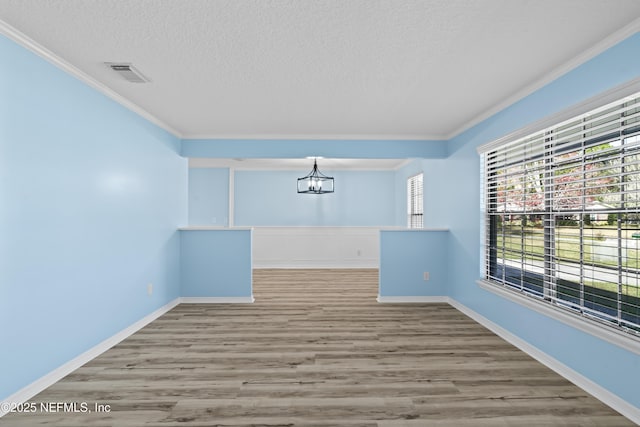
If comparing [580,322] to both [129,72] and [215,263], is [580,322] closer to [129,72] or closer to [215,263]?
[129,72]

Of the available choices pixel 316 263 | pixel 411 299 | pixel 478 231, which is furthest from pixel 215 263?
pixel 478 231

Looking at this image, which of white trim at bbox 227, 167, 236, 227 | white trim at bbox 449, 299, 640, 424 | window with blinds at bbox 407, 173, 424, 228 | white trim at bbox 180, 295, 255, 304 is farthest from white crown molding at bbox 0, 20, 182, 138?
window with blinds at bbox 407, 173, 424, 228

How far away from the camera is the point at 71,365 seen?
2.59 metres

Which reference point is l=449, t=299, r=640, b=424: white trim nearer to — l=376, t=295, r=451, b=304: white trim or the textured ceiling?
l=376, t=295, r=451, b=304: white trim

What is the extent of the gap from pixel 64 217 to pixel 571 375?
397 centimetres

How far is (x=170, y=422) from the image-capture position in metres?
1.98

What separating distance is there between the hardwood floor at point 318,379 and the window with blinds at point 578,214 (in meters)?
0.66

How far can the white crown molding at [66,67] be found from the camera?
2.09 meters

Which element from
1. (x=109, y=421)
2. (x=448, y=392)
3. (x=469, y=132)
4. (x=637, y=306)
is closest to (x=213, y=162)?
(x=469, y=132)

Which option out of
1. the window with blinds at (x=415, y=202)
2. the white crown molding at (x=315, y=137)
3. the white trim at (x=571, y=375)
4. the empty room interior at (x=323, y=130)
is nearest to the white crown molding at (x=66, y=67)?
the empty room interior at (x=323, y=130)

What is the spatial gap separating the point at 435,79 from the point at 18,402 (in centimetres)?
380

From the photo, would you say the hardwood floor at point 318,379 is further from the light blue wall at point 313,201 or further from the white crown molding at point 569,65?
the light blue wall at point 313,201

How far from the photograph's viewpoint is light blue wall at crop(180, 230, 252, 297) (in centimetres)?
467

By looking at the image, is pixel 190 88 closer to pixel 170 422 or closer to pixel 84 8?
pixel 84 8
